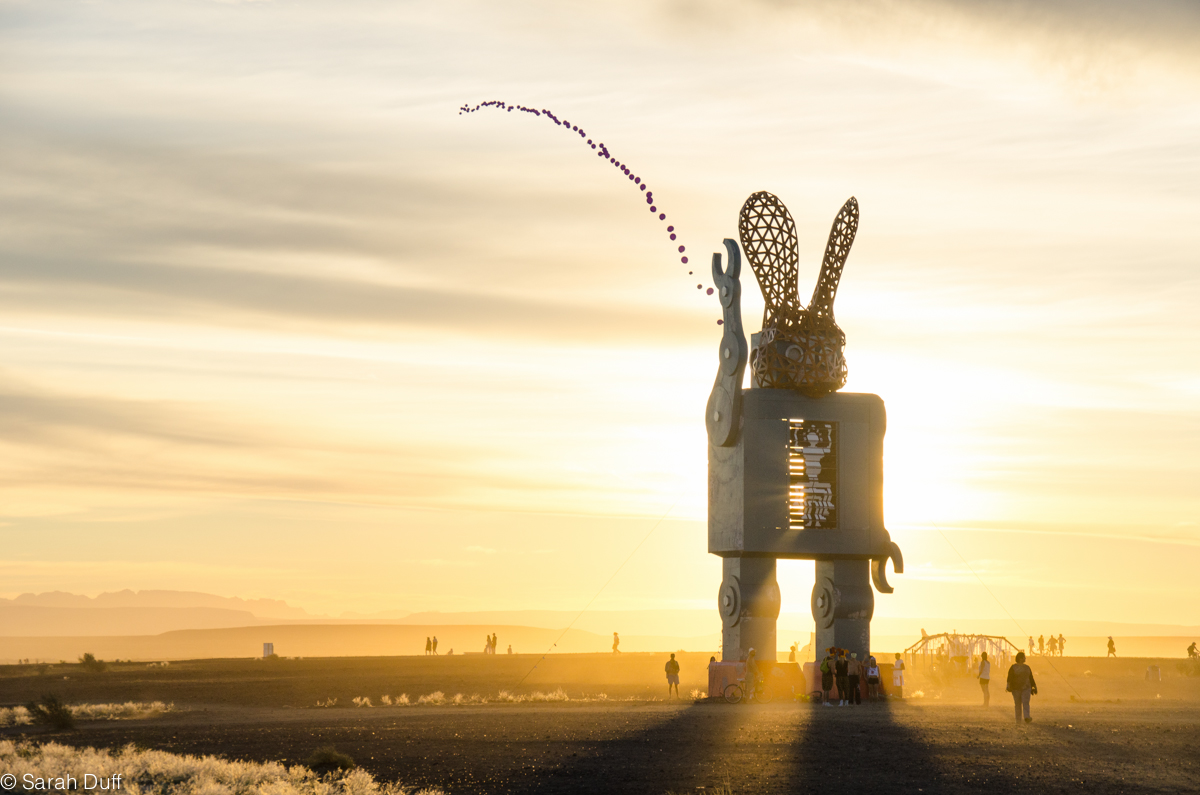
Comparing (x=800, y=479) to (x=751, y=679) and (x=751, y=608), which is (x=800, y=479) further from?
(x=751, y=679)

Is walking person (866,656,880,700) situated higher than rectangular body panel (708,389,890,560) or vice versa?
rectangular body panel (708,389,890,560)

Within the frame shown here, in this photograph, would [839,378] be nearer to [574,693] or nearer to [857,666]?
[857,666]

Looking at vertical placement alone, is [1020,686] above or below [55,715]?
above

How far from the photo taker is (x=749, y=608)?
4238cm

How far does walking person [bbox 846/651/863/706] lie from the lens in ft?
131

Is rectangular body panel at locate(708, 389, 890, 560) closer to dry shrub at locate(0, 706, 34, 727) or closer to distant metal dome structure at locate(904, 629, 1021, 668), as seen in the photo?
distant metal dome structure at locate(904, 629, 1021, 668)

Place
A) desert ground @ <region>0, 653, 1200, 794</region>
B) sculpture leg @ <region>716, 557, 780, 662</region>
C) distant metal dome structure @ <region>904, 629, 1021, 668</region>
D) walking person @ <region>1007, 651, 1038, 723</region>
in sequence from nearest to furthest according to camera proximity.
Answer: desert ground @ <region>0, 653, 1200, 794</region>
walking person @ <region>1007, 651, 1038, 723</region>
sculpture leg @ <region>716, 557, 780, 662</region>
distant metal dome structure @ <region>904, 629, 1021, 668</region>

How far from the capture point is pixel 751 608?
4241 centimetres

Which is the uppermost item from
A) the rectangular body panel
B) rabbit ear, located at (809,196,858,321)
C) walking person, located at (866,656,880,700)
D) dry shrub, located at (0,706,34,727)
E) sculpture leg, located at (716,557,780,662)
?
rabbit ear, located at (809,196,858,321)

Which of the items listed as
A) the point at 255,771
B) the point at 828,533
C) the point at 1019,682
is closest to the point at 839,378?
the point at 828,533

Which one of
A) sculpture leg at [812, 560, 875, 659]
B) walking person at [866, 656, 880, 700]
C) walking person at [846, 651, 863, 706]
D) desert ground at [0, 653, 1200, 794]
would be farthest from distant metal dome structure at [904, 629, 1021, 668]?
walking person at [846, 651, 863, 706]

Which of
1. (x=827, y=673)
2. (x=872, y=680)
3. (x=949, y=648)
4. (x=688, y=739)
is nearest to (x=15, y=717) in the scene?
(x=688, y=739)

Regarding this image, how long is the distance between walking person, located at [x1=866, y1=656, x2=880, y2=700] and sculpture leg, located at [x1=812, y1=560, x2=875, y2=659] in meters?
0.62

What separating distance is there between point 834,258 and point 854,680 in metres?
14.0
